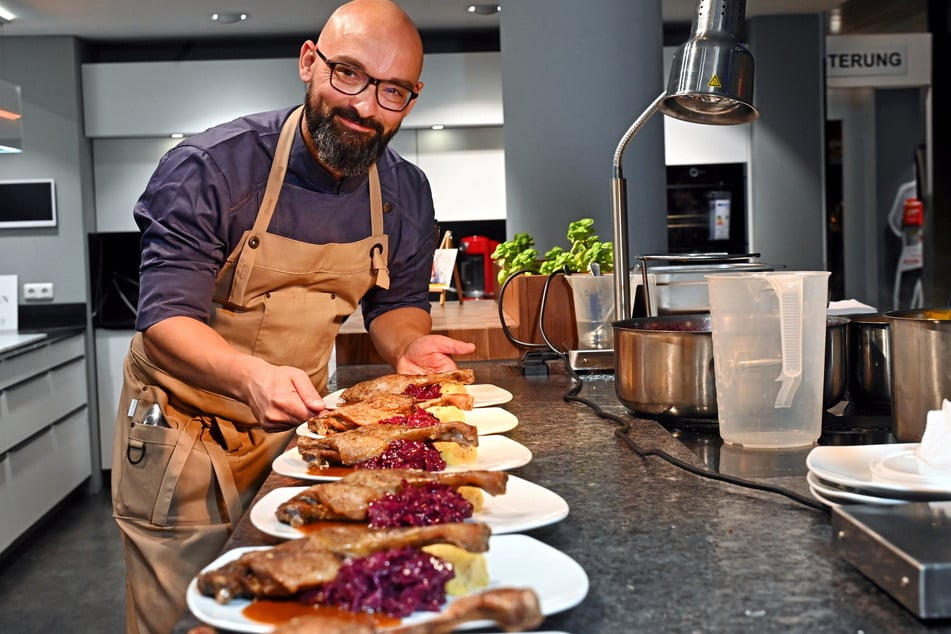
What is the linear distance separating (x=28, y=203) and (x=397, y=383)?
502 cm

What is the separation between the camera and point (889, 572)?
0.77 metres

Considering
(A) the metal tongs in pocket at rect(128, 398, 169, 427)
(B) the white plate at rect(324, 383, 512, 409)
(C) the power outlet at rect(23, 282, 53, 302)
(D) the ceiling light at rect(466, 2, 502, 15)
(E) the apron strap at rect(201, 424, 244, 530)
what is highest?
(D) the ceiling light at rect(466, 2, 502, 15)

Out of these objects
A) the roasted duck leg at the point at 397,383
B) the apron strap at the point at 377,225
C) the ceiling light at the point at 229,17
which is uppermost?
the ceiling light at the point at 229,17

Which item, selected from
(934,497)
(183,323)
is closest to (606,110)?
(183,323)

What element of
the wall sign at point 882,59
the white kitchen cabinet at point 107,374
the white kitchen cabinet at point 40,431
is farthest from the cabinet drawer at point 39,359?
the wall sign at point 882,59

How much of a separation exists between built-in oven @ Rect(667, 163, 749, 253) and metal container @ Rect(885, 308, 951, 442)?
195 inches

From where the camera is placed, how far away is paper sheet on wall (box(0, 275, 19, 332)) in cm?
588

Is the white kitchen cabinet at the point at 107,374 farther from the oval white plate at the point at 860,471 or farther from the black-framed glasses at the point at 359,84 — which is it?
the oval white plate at the point at 860,471

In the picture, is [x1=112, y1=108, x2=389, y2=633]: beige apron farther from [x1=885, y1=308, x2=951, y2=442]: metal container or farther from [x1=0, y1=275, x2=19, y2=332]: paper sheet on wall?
[x1=0, y1=275, x2=19, y2=332]: paper sheet on wall

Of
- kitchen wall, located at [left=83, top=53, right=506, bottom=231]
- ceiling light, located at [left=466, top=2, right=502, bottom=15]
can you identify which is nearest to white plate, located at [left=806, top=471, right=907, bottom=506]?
ceiling light, located at [left=466, top=2, right=502, bottom=15]

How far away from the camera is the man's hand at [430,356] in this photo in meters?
1.93

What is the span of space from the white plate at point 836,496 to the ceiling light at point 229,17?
5142 millimetres

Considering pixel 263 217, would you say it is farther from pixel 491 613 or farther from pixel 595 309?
pixel 491 613

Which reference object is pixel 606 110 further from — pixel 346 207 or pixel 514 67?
pixel 346 207
